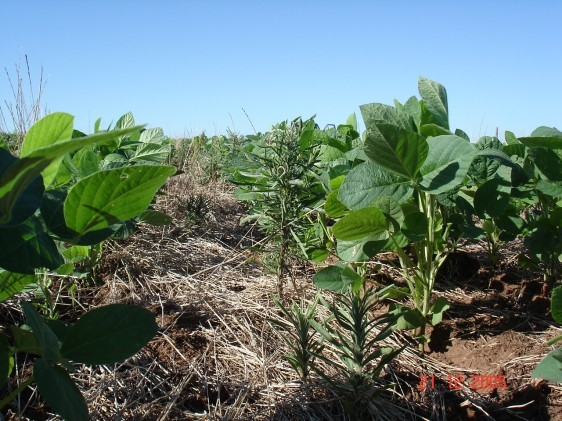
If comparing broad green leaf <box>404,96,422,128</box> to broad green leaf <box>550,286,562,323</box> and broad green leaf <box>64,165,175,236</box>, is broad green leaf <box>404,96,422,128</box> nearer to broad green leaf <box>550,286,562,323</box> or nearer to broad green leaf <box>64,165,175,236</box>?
broad green leaf <box>550,286,562,323</box>

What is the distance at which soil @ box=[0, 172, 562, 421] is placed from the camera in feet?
4.99

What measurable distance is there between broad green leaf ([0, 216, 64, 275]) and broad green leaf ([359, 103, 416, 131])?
1128 millimetres

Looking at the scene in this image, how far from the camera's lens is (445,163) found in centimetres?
163

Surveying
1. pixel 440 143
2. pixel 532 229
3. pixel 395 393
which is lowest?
pixel 395 393

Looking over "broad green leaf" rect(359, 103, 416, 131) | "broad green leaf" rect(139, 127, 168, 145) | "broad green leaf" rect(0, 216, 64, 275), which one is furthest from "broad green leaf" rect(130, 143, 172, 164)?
"broad green leaf" rect(0, 216, 64, 275)

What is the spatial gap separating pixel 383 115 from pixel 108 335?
3.92ft

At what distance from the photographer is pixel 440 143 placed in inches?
64.7

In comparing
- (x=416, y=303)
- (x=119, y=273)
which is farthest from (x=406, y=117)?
(x=119, y=273)

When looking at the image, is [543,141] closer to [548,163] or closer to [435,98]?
[548,163]

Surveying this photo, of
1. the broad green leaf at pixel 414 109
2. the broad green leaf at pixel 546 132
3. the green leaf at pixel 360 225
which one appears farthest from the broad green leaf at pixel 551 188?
the green leaf at pixel 360 225

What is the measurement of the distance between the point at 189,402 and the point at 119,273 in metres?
0.83

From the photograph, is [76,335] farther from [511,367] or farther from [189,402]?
[511,367]

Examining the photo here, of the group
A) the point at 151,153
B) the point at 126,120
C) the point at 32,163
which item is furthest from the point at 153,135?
the point at 32,163

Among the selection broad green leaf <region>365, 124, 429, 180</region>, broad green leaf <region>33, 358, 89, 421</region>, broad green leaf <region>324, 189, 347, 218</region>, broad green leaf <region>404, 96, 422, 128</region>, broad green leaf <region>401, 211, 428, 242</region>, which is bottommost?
broad green leaf <region>33, 358, 89, 421</region>
